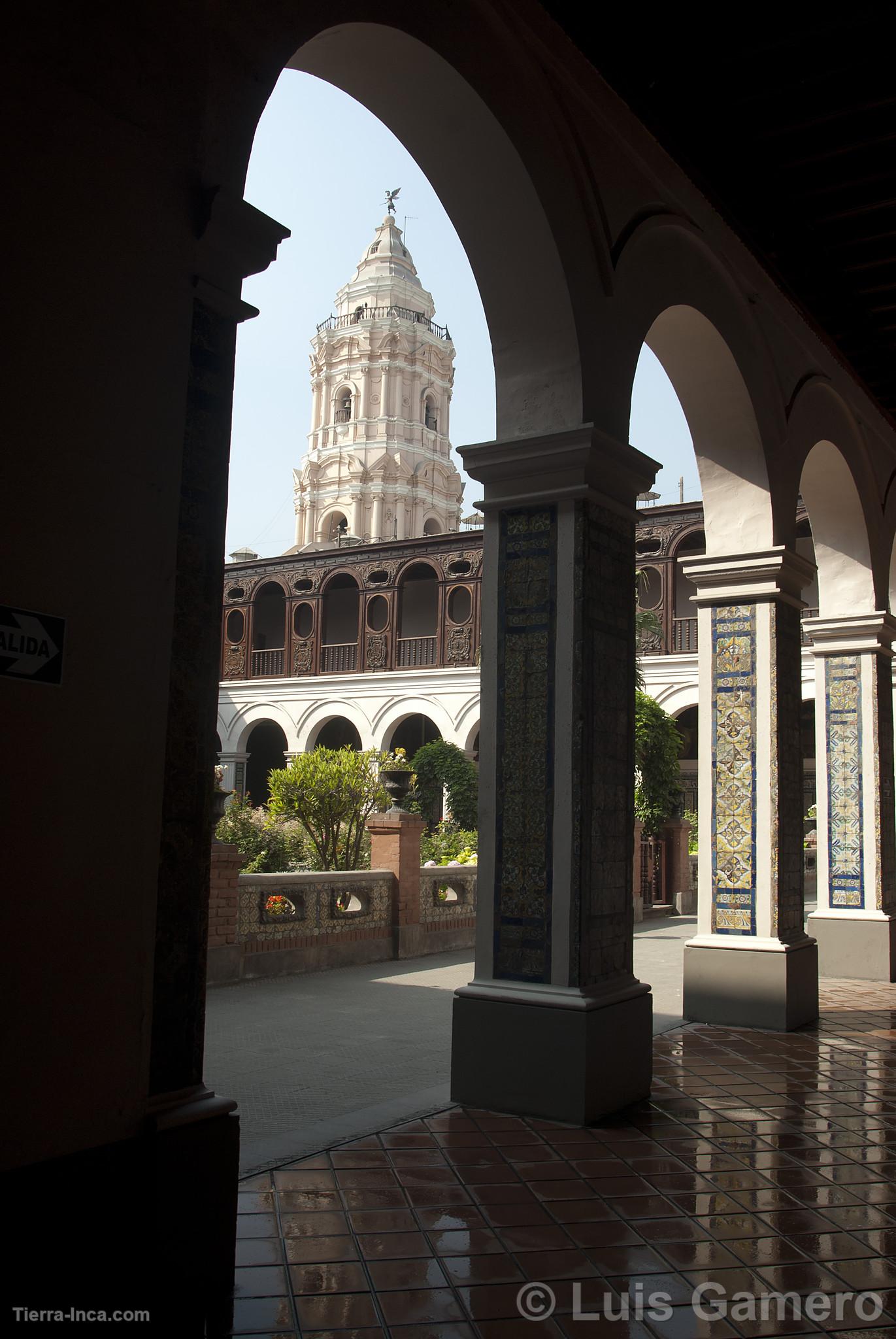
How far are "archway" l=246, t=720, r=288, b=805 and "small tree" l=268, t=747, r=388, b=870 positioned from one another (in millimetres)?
19309

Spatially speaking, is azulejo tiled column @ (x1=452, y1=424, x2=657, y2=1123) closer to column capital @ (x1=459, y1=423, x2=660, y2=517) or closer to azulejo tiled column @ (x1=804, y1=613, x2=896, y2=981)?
column capital @ (x1=459, y1=423, x2=660, y2=517)

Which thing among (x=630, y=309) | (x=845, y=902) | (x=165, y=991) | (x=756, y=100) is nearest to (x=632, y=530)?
(x=630, y=309)

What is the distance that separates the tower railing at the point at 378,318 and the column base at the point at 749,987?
3311 cm

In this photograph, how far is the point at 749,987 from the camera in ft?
21.4

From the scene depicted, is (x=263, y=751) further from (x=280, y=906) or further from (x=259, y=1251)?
(x=259, y=1251)

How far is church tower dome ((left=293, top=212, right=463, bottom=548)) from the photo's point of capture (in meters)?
36.5

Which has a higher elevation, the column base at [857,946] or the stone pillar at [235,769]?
the stone pillar at [235,769]

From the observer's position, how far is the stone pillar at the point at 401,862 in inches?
433

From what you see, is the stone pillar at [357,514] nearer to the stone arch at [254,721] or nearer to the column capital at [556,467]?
the stone arch at [254,721]

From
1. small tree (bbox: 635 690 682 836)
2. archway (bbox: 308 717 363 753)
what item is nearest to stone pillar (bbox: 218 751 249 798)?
→ archway (bbox: 308 717 363 753)

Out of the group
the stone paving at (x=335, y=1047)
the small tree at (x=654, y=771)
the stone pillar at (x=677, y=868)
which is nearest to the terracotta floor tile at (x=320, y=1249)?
the stone paving at (x=335, y=1047)

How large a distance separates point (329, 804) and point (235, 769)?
708 inches

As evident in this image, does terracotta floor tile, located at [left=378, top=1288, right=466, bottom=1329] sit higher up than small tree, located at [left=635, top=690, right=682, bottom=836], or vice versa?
small tree, located at [left=635, top=690, right=682, bottom=836]

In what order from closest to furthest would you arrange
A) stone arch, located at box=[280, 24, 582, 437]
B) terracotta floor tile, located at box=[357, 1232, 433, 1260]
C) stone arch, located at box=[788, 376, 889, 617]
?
terracotta floor tile, located at box=[357, 1232, 433, 1260], stone arch, located at box=[280, 24, 582, 437], stone arch, located at box=[788, 376, 889, 617]
